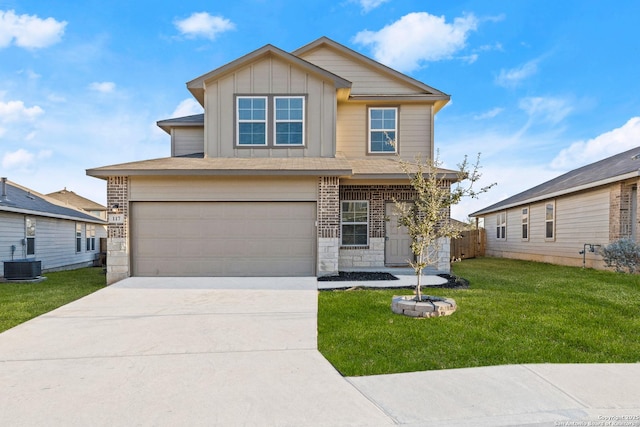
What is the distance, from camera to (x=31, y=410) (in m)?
3.33

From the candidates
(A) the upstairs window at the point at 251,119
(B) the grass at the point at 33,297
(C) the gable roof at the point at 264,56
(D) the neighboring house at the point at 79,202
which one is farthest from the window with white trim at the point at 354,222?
(D) the neighboring house at the point at 79,202

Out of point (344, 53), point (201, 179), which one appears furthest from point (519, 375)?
point (344, 53)

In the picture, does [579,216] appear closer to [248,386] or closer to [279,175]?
[279,175]

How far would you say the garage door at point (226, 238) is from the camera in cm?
1086

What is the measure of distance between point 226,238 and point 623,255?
41.5 feet

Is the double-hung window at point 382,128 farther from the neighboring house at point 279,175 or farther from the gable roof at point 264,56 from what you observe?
the gable roof at point 264,56

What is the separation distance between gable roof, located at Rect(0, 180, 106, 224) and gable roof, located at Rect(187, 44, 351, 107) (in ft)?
27.6

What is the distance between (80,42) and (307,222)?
10.1 metres

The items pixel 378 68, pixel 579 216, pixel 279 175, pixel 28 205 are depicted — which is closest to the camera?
pixel 279 175

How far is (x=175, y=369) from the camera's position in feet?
14.0

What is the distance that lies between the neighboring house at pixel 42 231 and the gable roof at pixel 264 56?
28.2 feet

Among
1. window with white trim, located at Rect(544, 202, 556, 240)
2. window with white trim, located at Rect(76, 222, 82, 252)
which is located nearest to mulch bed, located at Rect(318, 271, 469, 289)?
window with white trim, located at Rect(544, 202, 556, 240)

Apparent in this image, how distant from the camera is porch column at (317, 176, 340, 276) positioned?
1070 centimetres

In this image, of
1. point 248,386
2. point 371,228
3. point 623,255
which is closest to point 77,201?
point 371,228
